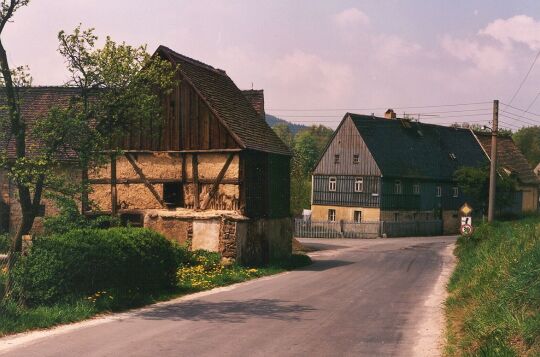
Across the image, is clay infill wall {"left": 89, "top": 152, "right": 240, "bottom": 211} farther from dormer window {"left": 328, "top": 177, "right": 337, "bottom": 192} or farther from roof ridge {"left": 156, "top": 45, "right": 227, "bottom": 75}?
dormer window {"left": 328, "top": 177, "right": 337, "bottom": 192}

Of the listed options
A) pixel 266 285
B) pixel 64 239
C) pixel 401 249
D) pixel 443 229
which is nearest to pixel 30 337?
pixel 64 239

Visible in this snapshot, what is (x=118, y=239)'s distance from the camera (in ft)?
48.8

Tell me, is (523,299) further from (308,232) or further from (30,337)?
(308,232)

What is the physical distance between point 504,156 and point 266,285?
183ft

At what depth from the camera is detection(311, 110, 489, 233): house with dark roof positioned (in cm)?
5478

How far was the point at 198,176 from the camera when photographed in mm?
25500

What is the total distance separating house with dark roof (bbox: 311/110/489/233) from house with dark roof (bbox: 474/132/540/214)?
8.44 metres

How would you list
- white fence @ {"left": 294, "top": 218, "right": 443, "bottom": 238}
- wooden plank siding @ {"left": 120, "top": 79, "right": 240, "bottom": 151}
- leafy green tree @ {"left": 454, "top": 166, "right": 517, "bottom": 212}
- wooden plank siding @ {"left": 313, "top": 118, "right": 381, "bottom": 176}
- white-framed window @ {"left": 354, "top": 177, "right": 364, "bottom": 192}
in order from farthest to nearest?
white-framed window @ {"left": 354, "top": 177, "right": 364, "bottom": 192} < wooden plank siding @ {"left": 313, "top": 118, "right": 381, "bottom": 176} < white fence @ {"left": 294, "top": 218, "right": 443, "bottom": 238} < leafy green tree @ {"left": 454, "top": 166, "right": 517, "bottom": 212} < wooden plank siding @ {"left": 120, "top": 79, "right": 240, "bottom": 151}

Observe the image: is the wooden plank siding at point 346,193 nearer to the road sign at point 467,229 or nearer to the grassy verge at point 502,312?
the road sign at point 467,229

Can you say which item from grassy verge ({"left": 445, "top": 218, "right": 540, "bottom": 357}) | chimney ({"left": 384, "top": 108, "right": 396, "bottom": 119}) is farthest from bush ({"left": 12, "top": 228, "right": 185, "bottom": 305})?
chimney ({"left": 384, "top": 108, "right": 396, "bottom": 119})

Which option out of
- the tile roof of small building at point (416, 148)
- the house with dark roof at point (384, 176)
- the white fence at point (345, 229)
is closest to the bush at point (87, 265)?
the white fence at point (345, 229)

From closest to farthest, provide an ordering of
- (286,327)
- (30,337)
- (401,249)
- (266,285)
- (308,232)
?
(30,337), (286,327), (266,285), (401,249), (308,232)

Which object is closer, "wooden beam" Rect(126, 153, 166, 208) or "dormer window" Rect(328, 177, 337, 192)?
"wooden beam" Rect(126, 153, 166, 208)

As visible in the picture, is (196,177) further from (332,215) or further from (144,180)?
(332,215)
